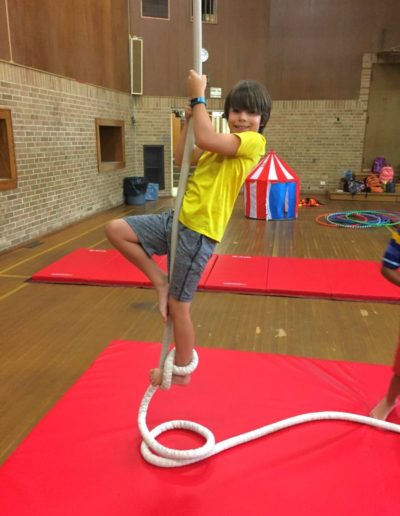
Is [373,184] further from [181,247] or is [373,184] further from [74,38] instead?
[181,247]

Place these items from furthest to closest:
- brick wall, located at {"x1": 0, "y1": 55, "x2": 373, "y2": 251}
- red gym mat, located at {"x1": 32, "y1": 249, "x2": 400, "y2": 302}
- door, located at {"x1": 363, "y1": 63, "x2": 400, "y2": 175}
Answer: door, located at {"x1": 363, "y1": 63, "x2": 400, "y2": 175}
brick wall, located at {"x1": 0, "y1": 55, "x2": 373, "y2": 251}
red gym mat, located at {"x1": 32, "y1": 249, "x2": 400, "y2": 302}

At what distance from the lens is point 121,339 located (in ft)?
10.1

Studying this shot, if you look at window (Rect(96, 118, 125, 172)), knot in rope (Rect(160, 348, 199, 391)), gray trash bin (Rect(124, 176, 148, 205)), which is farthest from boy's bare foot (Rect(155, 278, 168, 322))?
gray trash bin (Rect(124, 176, 148, 205))

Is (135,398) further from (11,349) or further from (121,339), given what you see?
(11,349)

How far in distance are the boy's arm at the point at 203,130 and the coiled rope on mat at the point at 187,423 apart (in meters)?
0.06

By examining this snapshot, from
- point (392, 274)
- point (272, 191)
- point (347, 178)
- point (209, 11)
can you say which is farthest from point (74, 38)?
point (392, 274)

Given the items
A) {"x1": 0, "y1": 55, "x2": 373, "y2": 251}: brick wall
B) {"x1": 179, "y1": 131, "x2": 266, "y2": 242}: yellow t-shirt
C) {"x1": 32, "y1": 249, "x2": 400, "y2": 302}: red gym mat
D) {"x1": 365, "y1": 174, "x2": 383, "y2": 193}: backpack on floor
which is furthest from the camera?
{"x1": 365, "y1": 174, "x2": 383, "y2": 193}: backpack on floor

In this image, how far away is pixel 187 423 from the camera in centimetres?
202

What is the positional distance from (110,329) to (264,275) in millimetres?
1758

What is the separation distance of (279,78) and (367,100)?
2.11 metres

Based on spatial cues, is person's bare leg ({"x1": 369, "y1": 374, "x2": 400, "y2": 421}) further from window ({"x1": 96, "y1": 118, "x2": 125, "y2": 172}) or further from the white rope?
window ({"x1": 96, "y1": 118, "x2": 125, "y2": 172})

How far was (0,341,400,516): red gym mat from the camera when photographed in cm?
164

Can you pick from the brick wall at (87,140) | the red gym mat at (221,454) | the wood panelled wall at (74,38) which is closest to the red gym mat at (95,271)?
the brick wall at (87,140)

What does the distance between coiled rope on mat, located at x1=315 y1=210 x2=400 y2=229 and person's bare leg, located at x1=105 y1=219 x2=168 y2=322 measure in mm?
5264
